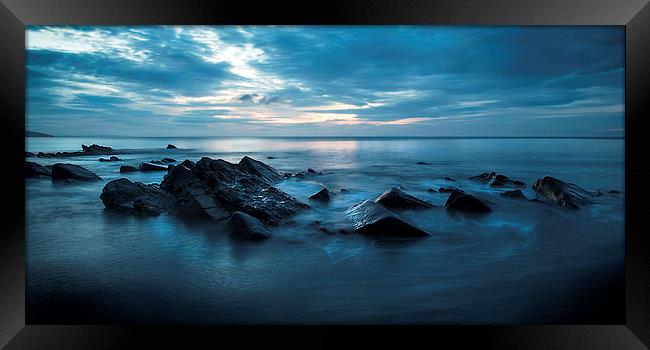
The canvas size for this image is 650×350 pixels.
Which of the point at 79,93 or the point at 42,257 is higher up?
the point at 79,93

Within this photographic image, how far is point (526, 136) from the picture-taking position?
5.21 meters

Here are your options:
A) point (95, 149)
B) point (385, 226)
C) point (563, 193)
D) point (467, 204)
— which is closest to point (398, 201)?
point (467, 204)

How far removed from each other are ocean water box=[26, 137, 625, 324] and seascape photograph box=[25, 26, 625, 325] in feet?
0.06

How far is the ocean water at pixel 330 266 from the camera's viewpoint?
9.48 feet

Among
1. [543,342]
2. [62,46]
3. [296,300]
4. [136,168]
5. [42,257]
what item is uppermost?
[62,46]

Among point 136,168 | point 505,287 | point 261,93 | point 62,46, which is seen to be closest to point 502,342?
point 505,287

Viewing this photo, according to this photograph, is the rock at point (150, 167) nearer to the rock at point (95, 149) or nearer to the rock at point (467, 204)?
the rock at point (95, 149)

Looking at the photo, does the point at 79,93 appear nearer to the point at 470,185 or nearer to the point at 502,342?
the point at 502,342

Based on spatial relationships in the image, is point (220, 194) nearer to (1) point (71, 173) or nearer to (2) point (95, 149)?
(1) point (71, 173)

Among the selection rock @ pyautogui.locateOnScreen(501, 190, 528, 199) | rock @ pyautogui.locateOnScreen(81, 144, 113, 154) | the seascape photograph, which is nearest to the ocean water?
the seascape photograph

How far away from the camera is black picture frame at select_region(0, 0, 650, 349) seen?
2.69 meters

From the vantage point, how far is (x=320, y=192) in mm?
5234

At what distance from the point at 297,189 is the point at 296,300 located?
2.97 m
